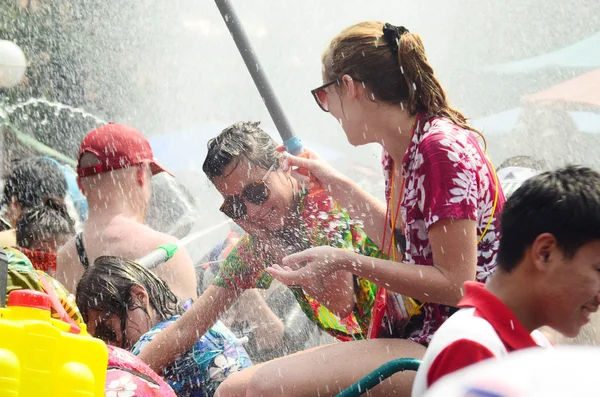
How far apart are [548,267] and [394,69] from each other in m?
0.99

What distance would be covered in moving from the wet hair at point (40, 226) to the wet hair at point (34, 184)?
0.38 m

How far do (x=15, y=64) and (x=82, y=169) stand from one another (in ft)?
15.2

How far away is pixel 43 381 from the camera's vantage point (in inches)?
68.9

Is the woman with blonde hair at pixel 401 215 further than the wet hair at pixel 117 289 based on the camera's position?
No

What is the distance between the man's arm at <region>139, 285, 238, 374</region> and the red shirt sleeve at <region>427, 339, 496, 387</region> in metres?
1.72

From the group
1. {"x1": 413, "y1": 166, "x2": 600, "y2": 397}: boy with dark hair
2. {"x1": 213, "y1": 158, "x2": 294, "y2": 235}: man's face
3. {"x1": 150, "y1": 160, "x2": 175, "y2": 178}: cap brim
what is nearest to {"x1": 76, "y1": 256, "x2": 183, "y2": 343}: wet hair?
{"x1": 213, "y1": 158, "x2": 294, "y2": 235}: man's face

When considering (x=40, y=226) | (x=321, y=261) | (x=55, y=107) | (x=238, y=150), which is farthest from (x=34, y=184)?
(x=55, y=107)

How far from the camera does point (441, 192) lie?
2.29m

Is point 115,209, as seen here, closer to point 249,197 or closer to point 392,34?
point 249,197

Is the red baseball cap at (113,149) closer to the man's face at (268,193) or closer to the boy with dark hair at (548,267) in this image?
the man's face at (268,193)

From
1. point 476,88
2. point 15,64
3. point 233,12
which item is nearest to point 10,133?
point 15,64

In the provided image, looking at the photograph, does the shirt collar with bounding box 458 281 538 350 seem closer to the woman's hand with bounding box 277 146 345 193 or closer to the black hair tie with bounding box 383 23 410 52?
the black hair tie with bounding box 383 23 410 52

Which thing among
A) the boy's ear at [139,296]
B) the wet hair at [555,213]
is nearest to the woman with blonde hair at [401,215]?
the wet hair at [555,213]

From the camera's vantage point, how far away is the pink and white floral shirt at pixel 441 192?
2.29m
